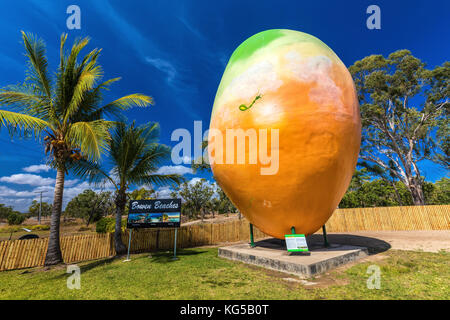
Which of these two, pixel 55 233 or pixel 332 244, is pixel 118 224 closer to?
pixel 55 233

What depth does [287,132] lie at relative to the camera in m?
5.29

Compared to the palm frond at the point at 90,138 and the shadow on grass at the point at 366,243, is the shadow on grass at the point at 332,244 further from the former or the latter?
the palm frond at the point at 90,138

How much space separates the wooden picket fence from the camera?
866 centimetres

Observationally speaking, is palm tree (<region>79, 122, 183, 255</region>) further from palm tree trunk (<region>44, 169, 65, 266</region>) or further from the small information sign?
the small information sign

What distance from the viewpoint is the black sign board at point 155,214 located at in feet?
32.3

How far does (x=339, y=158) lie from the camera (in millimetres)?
5547

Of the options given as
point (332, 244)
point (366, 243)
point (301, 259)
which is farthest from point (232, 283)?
point (366, 243)

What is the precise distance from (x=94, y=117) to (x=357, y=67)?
24732mm

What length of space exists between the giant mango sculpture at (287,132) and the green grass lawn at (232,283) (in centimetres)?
165

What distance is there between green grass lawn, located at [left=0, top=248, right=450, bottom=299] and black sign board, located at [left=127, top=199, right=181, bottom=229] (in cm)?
256

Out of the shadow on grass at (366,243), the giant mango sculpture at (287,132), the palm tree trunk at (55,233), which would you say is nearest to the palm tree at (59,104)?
the palm tree trunk at (55,233)
